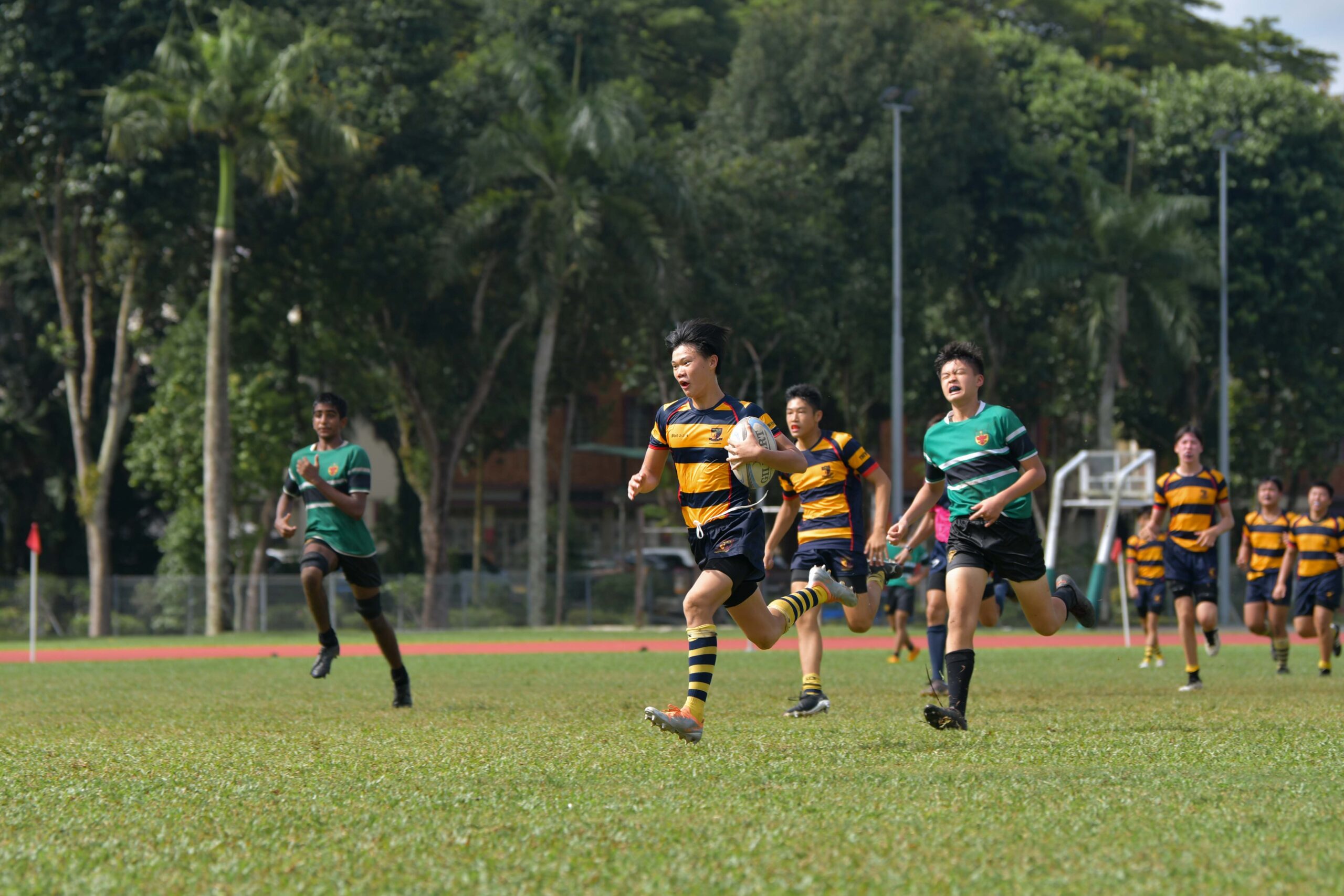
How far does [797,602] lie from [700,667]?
0.99 m

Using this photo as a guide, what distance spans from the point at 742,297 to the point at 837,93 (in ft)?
20.4

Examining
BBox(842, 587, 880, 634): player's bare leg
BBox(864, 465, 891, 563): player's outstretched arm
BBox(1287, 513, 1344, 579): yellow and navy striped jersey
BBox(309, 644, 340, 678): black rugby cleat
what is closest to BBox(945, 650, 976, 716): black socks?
BBox(864, 465, 891, 563): player's outstretched arm

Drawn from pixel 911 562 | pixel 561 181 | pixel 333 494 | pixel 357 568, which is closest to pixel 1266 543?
pixel 911 562

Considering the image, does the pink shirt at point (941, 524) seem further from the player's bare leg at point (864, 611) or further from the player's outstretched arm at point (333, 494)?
the player's outstretched arm at point (333, 494)

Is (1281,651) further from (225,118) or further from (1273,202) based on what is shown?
(1273,202)

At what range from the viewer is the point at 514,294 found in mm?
35469

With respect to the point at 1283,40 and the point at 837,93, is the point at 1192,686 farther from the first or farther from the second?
the point at 1283,40

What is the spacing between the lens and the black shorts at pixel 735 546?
8.05 meters

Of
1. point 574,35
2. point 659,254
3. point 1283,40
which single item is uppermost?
point 1283,40

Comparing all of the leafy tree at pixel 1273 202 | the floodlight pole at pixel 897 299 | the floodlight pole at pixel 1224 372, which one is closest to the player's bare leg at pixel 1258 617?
the floodlight pole at pixel 897 299

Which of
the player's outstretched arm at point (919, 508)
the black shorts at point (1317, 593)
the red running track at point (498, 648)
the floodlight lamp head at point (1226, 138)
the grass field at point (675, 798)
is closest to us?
the grass field at point (675, 798)

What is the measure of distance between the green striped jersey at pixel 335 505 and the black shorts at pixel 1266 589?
8658mm

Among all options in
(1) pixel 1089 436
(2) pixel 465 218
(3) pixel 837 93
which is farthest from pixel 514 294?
(1) pixel 1089 436

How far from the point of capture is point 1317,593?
49.1 feet
